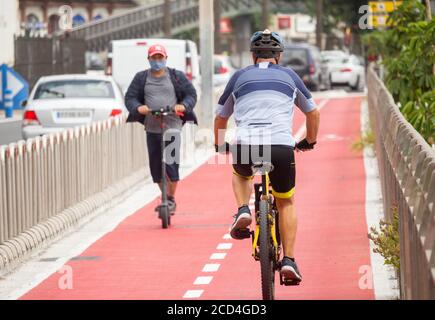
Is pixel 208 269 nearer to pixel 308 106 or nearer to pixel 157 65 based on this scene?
pixel 308 106

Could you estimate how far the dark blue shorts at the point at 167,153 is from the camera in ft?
56.7

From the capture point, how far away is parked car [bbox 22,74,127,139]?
27422mm

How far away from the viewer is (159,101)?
57.0 feet

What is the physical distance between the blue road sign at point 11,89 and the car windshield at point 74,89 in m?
15.4

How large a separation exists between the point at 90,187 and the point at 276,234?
773 cm

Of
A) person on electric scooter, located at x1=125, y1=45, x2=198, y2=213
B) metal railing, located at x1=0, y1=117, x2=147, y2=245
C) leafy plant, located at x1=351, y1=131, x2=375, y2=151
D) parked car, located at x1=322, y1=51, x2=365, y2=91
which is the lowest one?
parked car, located at x1=322, y1=51, x2=365, y2=91

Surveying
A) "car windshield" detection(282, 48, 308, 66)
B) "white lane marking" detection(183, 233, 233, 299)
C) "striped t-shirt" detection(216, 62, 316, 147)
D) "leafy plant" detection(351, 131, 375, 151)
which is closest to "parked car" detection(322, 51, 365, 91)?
"car windshield" detection(282, 48, 308, 66)

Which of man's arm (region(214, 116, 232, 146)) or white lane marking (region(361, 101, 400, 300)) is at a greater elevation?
man's arm (region(214, 116, 232, 146))

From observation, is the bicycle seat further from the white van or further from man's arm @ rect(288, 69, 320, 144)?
the white van

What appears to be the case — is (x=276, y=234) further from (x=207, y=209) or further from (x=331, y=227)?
(x=207, y=209)

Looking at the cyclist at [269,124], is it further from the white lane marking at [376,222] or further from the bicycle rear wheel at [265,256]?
the white lane marking at [376,222]

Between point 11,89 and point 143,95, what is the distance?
89.8ft

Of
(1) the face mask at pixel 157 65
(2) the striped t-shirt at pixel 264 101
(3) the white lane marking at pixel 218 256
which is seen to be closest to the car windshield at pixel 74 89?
(1) the face mask at pixel 157 65

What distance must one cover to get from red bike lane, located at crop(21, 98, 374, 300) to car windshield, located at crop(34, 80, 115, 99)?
5.19 m
